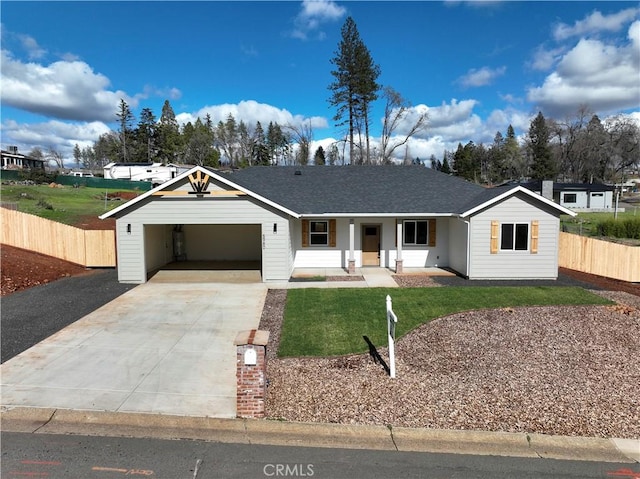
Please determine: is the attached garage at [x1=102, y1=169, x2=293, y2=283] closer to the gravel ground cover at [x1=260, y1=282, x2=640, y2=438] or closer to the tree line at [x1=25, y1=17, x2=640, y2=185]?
the gravel ground cover at [x1=260, y1=282, x2=640, y2=438]

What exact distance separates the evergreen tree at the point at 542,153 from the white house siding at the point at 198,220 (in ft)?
211

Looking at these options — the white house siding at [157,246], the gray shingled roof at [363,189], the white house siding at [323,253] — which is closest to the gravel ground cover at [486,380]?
the gray shingled roof at [363,189]

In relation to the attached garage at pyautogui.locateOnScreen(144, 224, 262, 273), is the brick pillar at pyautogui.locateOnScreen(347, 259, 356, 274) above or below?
below

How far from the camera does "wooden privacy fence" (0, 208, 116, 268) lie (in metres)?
18.1

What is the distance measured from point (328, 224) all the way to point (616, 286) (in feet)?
36.3

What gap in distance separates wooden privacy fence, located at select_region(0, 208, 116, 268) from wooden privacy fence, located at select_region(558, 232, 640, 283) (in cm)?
1974

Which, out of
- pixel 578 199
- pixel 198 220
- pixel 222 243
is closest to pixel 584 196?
pixel 578 199

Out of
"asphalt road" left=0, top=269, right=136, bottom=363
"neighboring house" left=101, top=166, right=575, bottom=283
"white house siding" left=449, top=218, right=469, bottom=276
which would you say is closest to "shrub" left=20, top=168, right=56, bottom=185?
"neighboring house" left=101, top=166, right=575, bottom=283

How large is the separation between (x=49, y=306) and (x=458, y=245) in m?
14.5

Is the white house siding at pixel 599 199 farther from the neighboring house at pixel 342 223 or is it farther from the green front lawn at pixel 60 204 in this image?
the green front lawn at pixel 60 204

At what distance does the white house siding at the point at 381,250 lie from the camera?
18375 millimetres

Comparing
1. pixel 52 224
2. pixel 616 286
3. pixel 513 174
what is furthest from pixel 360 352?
pixel 513 174

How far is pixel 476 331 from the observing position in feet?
32.4

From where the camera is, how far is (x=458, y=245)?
56.1ft
